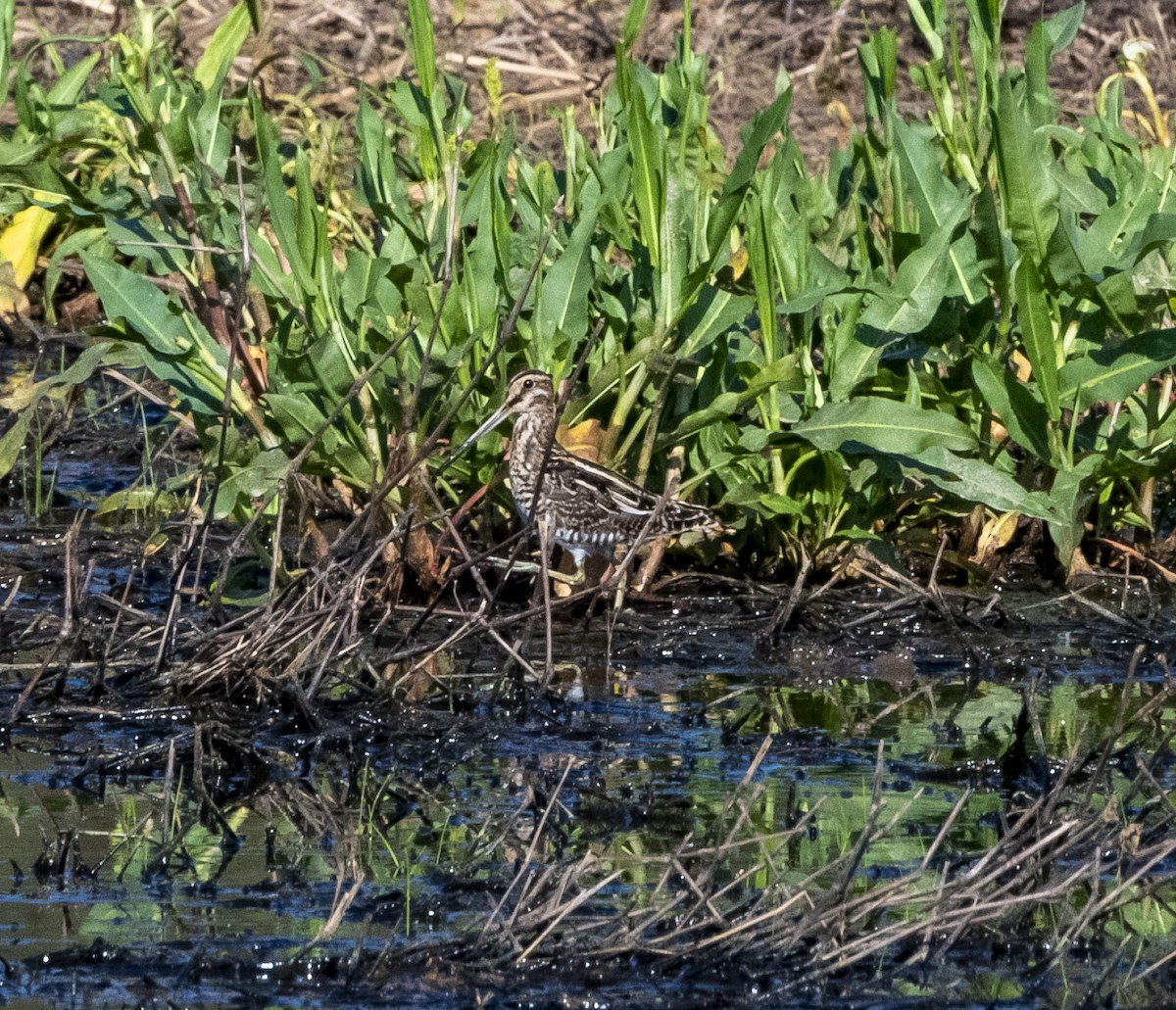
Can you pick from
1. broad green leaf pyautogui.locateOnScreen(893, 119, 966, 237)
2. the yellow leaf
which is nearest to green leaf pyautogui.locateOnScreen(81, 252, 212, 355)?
the yellow leaf

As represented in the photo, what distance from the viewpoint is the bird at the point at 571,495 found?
5.39m

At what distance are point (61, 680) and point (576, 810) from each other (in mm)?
1287

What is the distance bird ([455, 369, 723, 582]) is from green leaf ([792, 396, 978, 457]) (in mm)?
416

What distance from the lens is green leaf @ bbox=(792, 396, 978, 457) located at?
17.1 ft

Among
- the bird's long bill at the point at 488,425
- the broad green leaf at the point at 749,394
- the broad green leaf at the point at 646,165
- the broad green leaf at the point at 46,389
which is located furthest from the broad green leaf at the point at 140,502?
the broad green leaf at the point at 646,165

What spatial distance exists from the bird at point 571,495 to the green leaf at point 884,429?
0.42 metres

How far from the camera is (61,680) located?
4566 mm

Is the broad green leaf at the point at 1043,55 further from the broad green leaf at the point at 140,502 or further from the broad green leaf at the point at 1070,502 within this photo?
the broad green leaf at the point at 140,502

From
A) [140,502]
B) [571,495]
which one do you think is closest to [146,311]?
[140,502]

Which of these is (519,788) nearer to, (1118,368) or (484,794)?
(484,794)

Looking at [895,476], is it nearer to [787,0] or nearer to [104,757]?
[104,757]

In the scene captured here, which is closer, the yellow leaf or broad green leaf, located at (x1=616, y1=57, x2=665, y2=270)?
broad green leaf, located at (x1=616, y1=57, x2=665, y2=270)

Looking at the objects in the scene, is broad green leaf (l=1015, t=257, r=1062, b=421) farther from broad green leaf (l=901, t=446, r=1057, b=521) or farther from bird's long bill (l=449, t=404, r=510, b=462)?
bird's long bill (l=449, t=404, r=510, b=462)

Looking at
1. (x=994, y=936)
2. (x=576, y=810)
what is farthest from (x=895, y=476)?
(x=994, y=936)
